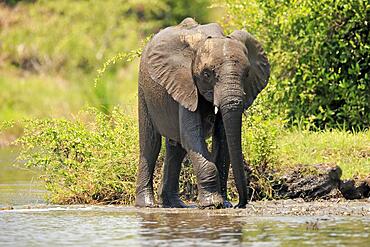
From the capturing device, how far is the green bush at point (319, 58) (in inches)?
704

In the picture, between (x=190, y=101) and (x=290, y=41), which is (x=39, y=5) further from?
(x=190, y=101)

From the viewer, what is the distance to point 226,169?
12555 millimetres

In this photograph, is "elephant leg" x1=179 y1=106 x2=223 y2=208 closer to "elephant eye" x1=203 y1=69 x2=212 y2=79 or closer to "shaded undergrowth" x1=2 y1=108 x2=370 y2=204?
"elephant eye" x1=203 y1=69 x2=212 y2=79

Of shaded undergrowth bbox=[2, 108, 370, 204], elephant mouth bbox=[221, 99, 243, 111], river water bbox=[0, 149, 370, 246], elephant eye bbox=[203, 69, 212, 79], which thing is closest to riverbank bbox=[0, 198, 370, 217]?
river water bbox=[0, 149, 370, 246]

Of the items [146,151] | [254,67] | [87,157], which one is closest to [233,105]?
[254,67]

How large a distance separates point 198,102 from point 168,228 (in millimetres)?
1849

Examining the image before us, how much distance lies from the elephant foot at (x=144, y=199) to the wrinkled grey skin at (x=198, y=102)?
1 centimetres

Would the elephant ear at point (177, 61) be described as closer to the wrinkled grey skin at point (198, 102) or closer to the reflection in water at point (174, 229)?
the wrinkled grey skin at point (198, 102)

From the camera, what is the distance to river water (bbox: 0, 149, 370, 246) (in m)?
10.0

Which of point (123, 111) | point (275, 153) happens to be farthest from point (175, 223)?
point (123, 111)

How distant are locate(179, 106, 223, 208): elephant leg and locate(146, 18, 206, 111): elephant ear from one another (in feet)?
0.61

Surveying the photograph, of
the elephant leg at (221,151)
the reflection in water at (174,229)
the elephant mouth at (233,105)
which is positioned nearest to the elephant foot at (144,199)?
the reflection in water at (174,229)

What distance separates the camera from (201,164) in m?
12.1

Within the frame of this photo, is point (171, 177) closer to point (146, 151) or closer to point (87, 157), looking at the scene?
point (146, 151)
